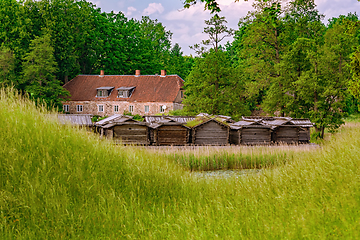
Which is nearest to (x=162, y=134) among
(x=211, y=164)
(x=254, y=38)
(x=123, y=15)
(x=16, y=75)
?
(x=211, y=164)

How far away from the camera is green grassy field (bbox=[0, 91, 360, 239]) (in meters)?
4.87

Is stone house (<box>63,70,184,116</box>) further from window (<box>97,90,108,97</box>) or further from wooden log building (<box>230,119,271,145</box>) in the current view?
wooden log building (<box>230,119,271,145</box>)

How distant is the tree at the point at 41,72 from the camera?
127 ft

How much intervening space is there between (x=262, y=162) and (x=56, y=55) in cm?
4125

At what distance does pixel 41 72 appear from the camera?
39.5 meters

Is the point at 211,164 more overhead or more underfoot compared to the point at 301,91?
more underfoot

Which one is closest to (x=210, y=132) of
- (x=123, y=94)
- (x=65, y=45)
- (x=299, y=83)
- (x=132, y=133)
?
(x=132, y=133)

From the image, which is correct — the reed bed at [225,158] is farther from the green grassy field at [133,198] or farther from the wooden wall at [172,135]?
the green grassy field at [133,198]

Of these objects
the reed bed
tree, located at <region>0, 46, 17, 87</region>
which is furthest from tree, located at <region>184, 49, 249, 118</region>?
tree, located at <region>0, 46, 17, 87</region>

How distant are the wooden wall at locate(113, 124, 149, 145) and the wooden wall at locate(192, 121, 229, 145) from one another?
3155 mm

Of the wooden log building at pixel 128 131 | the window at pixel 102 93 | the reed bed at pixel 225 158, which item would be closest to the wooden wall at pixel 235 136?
the reed bed at pixel 225 158

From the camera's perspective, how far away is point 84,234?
5477 millimetres

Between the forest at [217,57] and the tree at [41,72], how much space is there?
0.13m

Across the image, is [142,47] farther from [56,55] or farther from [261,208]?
[261,208]
